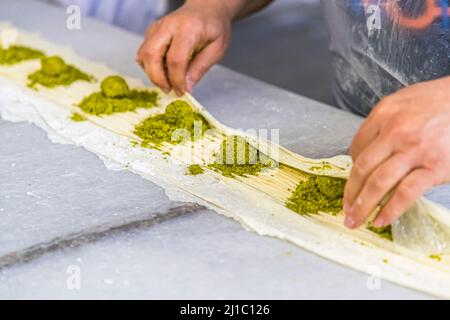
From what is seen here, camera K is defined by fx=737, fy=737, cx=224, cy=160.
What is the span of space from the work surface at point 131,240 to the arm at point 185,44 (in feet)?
0.58

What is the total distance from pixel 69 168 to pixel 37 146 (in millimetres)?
148

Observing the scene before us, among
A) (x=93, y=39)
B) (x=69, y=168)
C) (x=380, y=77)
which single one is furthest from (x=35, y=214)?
(x=93, y=39)

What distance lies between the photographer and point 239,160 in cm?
146

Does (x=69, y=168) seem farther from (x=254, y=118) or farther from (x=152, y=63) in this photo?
(x=254, y=118)

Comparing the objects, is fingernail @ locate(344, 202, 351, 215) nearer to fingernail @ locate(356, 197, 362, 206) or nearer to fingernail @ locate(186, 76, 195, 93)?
fingernail @ locate(356, 197, 362, 206)

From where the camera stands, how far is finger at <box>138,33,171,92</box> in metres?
1.67

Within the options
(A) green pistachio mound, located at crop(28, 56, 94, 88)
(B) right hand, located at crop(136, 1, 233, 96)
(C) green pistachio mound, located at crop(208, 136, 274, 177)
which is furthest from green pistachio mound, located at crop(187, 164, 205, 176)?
(A) green pistachio mound, located at crop(28, 56, 94, 88)

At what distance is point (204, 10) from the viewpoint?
1.75 m

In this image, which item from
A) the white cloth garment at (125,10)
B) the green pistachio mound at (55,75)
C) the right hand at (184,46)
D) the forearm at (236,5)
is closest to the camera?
the right hand at (184,46)

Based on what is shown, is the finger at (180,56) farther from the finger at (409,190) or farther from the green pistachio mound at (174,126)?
the finger at (409,190)

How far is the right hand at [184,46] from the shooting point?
167cm

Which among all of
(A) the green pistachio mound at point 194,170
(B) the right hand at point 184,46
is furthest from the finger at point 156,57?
Result: (A) the green pistachio mound at point 194,170

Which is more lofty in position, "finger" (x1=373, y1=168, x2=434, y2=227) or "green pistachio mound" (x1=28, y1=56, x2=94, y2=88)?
"finger" (x1=373, y1=168, x2=434, y2=227)

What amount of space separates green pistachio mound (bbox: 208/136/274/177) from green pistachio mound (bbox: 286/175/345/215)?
12 centimetres
